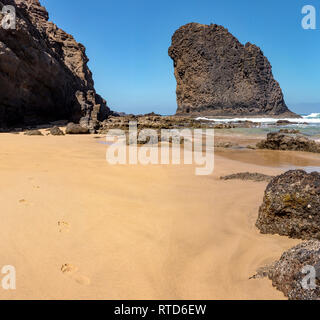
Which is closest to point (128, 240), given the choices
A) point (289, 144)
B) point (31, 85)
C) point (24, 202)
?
point (24, 202)

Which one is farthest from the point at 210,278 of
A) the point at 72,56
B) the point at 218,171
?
the point at 72,56

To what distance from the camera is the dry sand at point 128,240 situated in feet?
4.54

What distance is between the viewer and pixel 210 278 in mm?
1514

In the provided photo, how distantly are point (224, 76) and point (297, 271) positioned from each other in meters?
64.1

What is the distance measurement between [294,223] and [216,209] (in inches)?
30.4

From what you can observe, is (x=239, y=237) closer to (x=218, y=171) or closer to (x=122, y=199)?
(x=122, y=199)

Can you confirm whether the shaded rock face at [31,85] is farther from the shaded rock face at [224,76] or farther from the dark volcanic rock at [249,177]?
the shaded rock face at [224,76]

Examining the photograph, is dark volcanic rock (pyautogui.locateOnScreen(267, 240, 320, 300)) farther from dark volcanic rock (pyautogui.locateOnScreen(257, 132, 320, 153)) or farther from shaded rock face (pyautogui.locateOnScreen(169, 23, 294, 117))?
shaded rock face (pyautogui.locateOnScreen(169, 23, 294, 117))

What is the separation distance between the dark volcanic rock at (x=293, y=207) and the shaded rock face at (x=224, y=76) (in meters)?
57.4

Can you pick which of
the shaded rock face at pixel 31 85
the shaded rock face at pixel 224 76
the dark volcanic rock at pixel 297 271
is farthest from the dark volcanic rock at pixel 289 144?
the shaded rock face at pixel 224 76

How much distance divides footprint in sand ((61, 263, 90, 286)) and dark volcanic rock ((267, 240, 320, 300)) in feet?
3.49

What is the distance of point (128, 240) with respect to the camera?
6.08 ft

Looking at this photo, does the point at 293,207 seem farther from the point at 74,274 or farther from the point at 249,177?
the point at 249,177

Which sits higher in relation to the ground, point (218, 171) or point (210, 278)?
point (218, 171)
